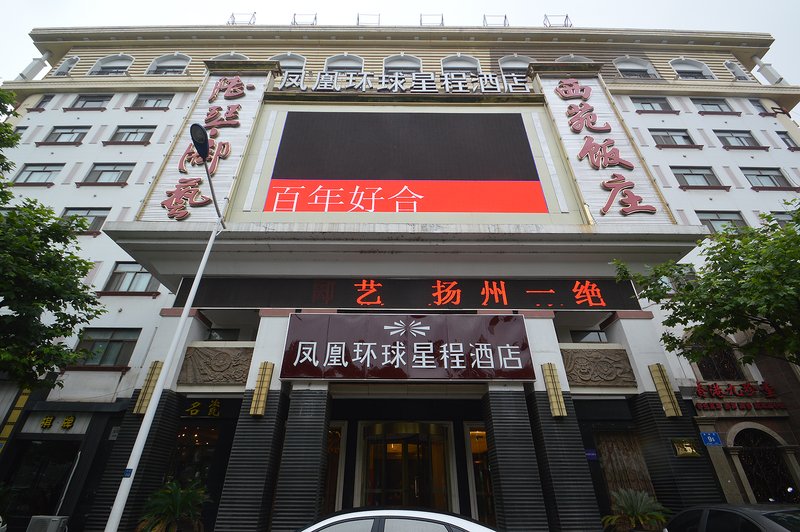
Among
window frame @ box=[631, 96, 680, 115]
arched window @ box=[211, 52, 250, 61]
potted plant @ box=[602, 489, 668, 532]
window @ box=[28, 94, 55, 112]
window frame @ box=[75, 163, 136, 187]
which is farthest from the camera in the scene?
arched window @ box=[211, 52, 250, 61]

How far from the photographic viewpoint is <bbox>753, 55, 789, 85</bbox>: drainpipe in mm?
22047

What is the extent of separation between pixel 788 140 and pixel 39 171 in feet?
127

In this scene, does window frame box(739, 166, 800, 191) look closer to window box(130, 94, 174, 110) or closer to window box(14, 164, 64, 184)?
window box(130, 94, 174, 110)

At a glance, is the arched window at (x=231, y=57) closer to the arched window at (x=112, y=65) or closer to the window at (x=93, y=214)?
the arched window at (x=112, y=65)

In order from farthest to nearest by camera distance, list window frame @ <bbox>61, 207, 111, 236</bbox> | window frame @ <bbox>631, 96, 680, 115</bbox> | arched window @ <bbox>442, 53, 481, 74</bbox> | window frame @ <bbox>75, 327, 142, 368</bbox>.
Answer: arched window @ <bbox>442, 53, 481, 74</bbox>, window frame @ <bbox>631, 96, 680, 115</bbox>, window frame @ <bbox>61, 207, 111, 236</bbox>, window frame @ <bbox>75, 327, 142, 368</bbox>

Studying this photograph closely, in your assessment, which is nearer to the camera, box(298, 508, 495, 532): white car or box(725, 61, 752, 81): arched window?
box(298, 508, 495, 532): white car

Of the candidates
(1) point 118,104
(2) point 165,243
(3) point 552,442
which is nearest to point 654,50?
(3) point 552,442

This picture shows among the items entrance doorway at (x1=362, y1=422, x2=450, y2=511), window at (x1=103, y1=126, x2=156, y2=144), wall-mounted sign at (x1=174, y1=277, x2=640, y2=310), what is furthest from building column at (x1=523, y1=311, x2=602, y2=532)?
window at (x1=103, y1=126, x2=156, y2=144)

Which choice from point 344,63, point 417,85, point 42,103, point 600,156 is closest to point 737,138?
point 600,156

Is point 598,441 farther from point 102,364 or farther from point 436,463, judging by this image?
point 102,364

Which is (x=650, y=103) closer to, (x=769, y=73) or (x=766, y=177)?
(x=766, y=177)

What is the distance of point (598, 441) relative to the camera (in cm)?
1255

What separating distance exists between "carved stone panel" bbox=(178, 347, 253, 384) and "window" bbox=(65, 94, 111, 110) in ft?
61.8

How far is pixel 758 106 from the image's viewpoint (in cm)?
2105
